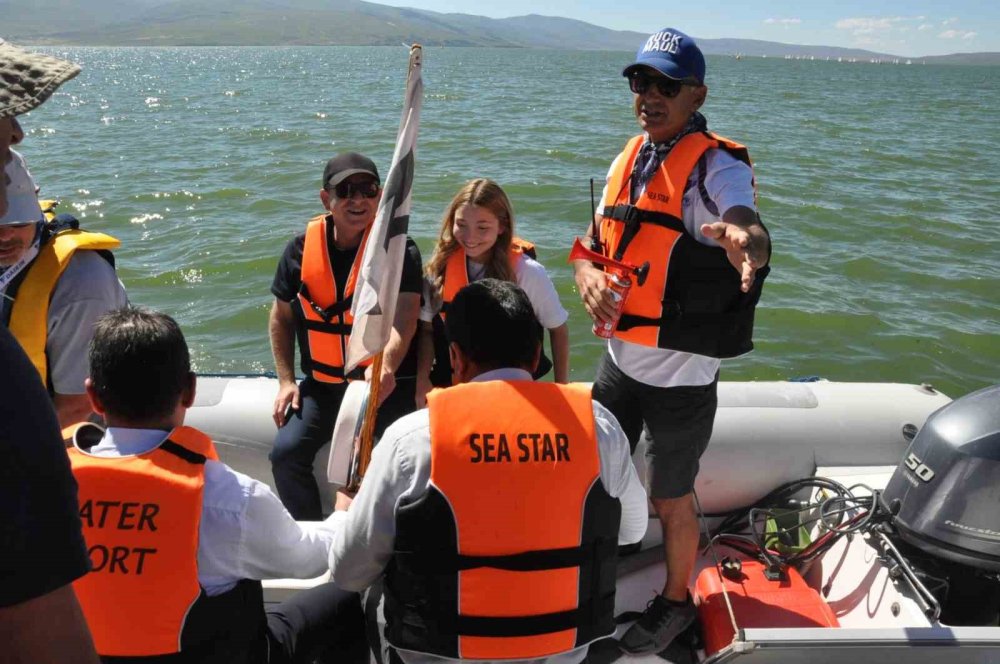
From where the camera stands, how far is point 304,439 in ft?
10.1

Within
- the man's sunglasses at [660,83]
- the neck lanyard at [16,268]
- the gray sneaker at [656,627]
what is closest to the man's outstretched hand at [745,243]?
the man's sunglasses at [660,83]

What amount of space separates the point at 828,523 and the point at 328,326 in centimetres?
205

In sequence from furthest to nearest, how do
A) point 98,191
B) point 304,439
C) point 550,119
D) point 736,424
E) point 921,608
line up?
point 550,119, point 98,191, point 736,424, point 304,439, point 921,608

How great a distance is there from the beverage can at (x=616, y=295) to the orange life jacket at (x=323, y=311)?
1.00 meters

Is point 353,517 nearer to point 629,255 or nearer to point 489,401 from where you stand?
point 489,401

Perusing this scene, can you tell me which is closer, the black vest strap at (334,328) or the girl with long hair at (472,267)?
the girl with long hair at (472,267)

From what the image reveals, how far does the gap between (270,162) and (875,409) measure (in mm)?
11642

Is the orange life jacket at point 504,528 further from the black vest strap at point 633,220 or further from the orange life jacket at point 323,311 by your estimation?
the orange life jacket at point 323,311

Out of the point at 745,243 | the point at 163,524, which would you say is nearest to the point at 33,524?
the point at 163,524

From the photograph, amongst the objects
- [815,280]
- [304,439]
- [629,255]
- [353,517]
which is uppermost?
[629,255]

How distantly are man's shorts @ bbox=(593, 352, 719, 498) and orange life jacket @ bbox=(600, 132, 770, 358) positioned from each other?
0.15m

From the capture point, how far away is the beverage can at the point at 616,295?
Answer: 2.53 m

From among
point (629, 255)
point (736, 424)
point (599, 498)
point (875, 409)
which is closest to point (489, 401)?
point (599, 498)

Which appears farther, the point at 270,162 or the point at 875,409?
the point at 270,162
